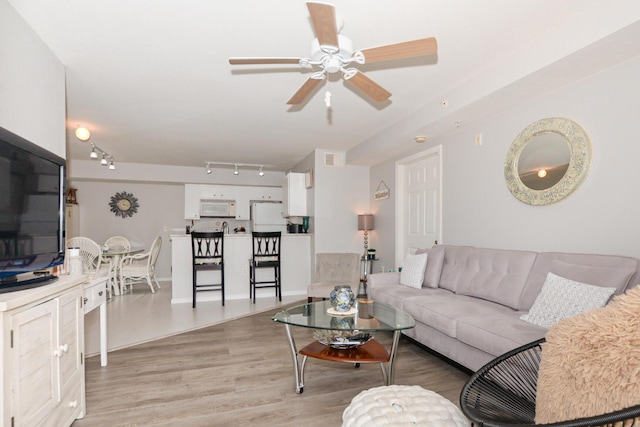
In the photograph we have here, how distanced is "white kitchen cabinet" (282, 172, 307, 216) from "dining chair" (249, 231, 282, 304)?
2.69 feet

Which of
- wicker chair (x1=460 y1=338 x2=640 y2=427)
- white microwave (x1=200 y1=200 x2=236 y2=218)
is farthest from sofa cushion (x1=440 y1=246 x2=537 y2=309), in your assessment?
white microwave (x1=200 y1=200 x2=236 y2=218)

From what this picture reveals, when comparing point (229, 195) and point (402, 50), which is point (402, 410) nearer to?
point (402, 50)

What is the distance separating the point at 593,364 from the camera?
83cm

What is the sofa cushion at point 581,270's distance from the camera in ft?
6.31

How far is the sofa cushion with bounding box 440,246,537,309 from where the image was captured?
2.61 meters

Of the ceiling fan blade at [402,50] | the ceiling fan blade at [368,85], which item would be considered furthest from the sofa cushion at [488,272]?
the ceiling fan blade at [402,50]

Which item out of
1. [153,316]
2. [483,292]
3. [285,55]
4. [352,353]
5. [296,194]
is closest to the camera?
[352,353]

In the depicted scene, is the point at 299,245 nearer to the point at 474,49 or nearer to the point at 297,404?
the point at 297,404

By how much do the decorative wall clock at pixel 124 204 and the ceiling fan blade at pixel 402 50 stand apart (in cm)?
707

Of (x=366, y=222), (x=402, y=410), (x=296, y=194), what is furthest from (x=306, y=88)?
(x=296, y=194)

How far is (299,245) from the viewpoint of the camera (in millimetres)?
5699

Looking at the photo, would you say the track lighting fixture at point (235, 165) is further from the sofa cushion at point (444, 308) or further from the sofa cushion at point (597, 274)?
the sofa cushion at point (597, 274)

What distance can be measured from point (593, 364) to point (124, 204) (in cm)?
820

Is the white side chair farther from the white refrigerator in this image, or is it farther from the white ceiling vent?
the white refrigerator
